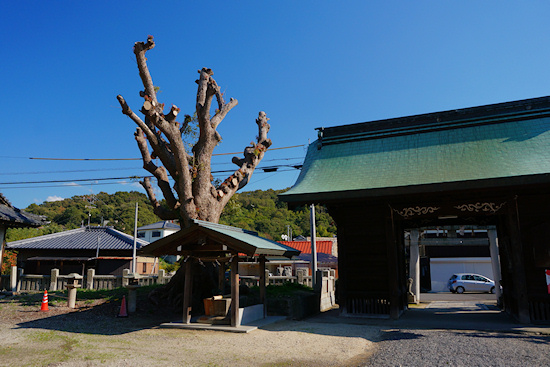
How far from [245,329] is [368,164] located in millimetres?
7146

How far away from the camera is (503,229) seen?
1278cm

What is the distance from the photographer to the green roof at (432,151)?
451 inches

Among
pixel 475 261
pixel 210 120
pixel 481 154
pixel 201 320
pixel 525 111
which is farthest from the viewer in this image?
pixel 475 261

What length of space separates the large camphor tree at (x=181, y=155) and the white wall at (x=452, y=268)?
26.5 meters

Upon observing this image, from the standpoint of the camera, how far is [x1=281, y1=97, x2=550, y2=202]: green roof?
11.5 meters

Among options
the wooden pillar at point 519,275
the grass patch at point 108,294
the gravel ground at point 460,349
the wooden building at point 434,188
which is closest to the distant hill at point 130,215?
the grass patch at point 108,294

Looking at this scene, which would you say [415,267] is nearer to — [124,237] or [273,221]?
[124,237]

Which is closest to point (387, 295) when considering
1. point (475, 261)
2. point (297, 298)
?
point (297, 298)

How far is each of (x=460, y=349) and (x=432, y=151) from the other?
738 cm

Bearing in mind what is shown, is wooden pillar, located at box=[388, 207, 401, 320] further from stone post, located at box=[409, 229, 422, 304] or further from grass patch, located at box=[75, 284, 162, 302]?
grass patch, located at box=[75, 284, 162, 302]

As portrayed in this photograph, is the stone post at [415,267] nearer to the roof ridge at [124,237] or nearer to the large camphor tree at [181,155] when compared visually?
the large camphor tree at [181,155]

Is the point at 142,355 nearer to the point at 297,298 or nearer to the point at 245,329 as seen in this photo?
the point at 245,329

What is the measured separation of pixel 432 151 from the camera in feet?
43.5

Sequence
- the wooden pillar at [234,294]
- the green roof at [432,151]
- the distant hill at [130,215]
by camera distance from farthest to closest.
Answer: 1. the distant hill at [130,215]
2. the green roof at [432,151]
3. the wooden pillar at [234,294]
